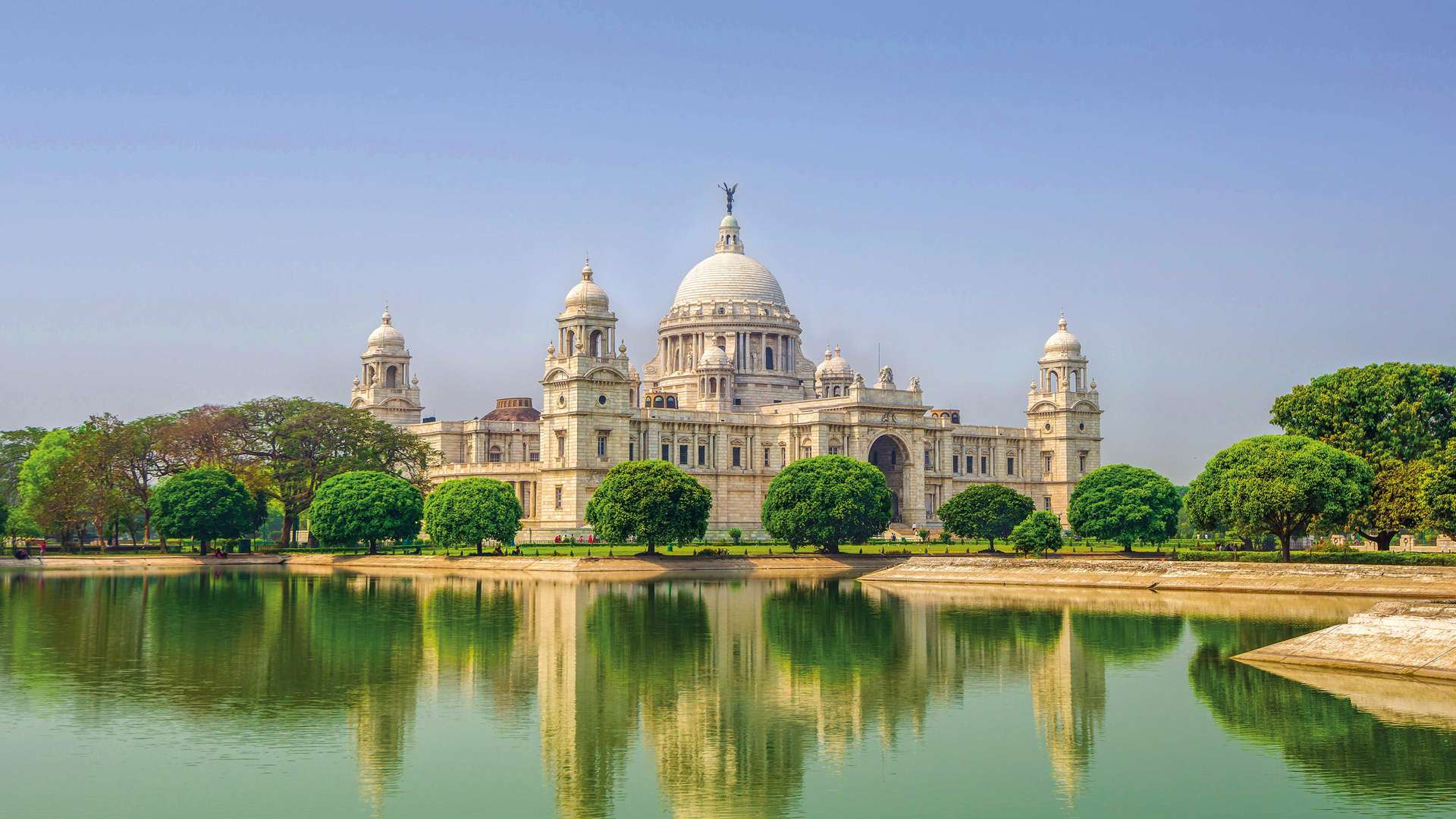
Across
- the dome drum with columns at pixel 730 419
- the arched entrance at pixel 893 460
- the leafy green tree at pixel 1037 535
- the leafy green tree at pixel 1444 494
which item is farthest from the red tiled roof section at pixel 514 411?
the leafy green tree at pixel 1444 494

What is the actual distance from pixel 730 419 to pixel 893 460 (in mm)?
13328

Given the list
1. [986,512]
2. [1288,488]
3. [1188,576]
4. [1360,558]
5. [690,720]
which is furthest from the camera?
[986,512]

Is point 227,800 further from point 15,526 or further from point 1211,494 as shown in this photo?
point 15,526

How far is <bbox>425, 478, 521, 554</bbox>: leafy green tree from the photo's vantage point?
275ft

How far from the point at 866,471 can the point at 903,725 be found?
6111 cm

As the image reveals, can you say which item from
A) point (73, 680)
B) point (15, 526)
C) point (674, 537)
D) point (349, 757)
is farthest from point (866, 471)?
point (349, 757)

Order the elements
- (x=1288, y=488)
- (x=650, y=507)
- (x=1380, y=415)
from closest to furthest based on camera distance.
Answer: (x=1288, y=488), (x=1380, y=415), (x=650, y=507)

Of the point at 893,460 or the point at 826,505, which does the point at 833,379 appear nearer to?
the point at 893,460

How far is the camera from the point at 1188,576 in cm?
6178

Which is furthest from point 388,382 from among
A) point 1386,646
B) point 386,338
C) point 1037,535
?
point 1386,646

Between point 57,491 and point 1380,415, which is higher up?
point 1380,415

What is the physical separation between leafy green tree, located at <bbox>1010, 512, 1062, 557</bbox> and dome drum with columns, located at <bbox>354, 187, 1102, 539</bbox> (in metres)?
31.3

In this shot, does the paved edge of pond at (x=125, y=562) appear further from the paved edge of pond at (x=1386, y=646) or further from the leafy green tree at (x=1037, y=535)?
the paved edge of pond at (x=1386, y=646)

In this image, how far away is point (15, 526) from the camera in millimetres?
97250
